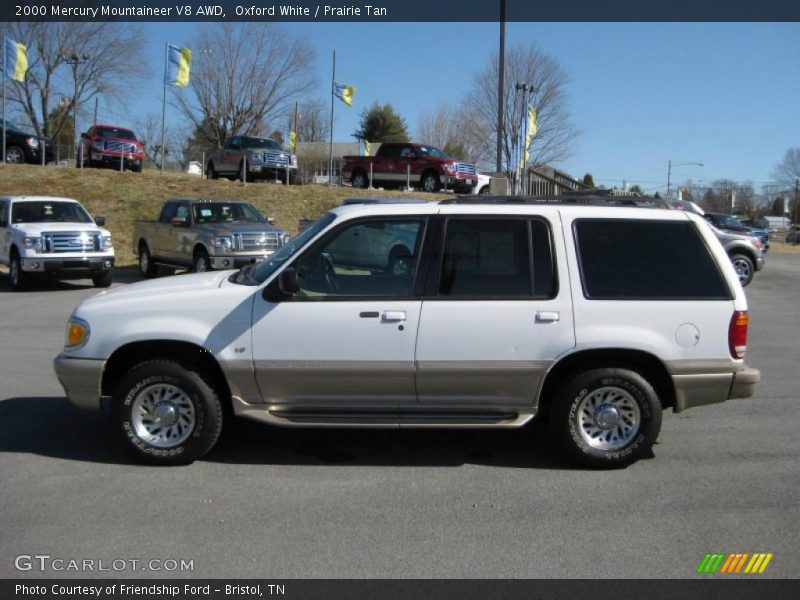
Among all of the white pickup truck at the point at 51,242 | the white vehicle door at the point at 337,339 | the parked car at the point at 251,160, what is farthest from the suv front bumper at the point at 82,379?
the parked car at the point at 251,160

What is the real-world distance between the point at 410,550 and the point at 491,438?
224 centimetres

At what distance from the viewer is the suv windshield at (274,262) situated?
566 centimetres

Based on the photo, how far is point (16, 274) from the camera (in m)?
16.6

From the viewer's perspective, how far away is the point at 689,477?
18.0 ft

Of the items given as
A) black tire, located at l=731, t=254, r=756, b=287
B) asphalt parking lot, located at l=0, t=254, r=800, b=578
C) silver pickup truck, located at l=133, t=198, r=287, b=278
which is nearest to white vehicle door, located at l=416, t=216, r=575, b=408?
asphalt parking lot, located at l=0, t=254, r=800, b=578

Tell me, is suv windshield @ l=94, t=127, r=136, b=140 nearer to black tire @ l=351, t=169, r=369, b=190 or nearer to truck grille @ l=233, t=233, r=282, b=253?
black tire @ l=351, t=169, r=369, b=190

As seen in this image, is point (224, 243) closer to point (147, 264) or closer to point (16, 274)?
point (147, 264)

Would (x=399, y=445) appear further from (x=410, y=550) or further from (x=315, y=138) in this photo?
(x=315, y=138)

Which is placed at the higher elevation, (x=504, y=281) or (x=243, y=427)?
(x=504, y=281)

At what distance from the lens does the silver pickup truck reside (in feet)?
52.7

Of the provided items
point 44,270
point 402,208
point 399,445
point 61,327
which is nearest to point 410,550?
point 399,445

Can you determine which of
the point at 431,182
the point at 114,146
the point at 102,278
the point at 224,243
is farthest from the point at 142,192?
the point at 224,243
